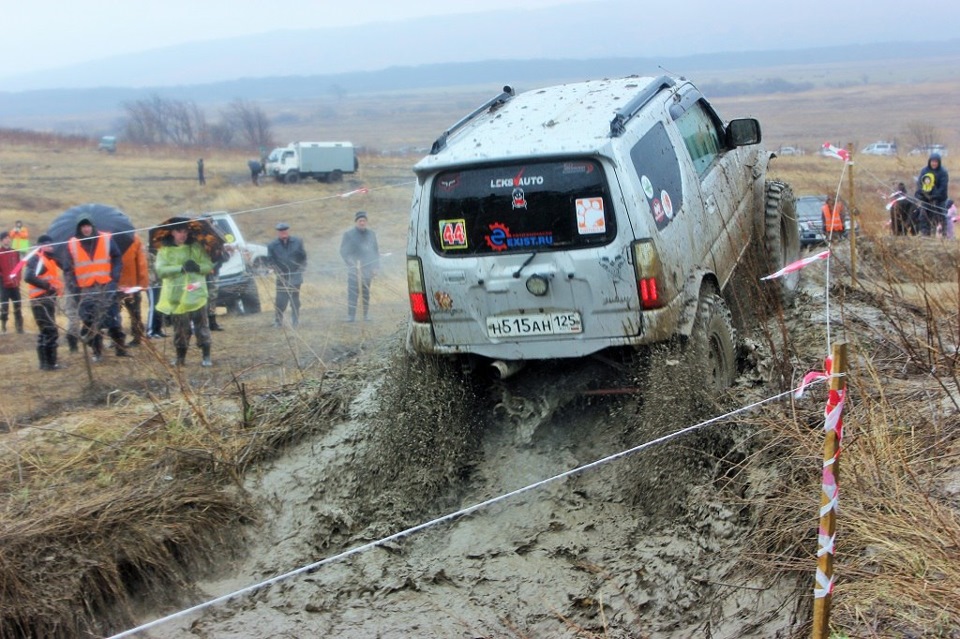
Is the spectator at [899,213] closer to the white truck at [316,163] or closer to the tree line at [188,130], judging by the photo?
the white truck at [316,163]

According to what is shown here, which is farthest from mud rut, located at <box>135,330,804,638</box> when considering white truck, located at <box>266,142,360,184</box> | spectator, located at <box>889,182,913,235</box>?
white truck, located at <box>266,142,360,184</box>

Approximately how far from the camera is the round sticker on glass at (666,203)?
600 cm

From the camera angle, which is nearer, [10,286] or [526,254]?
[526,254]

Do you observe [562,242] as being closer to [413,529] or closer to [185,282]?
[413,529]

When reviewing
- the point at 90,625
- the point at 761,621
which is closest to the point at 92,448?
the point at 90,625

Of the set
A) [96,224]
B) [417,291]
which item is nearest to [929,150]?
[96,224]

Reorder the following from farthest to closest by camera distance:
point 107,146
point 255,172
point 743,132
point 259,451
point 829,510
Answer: point 107,146 < point 255,172 < point 743,132 < point 259,451 < point 829,510

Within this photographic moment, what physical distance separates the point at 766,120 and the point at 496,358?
85.4m

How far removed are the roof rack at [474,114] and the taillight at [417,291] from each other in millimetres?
732

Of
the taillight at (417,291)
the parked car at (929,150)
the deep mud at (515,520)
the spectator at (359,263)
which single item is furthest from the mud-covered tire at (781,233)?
the parked car at (929,150)

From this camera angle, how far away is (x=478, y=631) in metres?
5.07

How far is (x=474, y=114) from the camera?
22.9ft

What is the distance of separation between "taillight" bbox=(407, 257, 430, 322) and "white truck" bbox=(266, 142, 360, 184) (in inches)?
1705

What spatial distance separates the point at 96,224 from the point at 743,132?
9.97 meters
